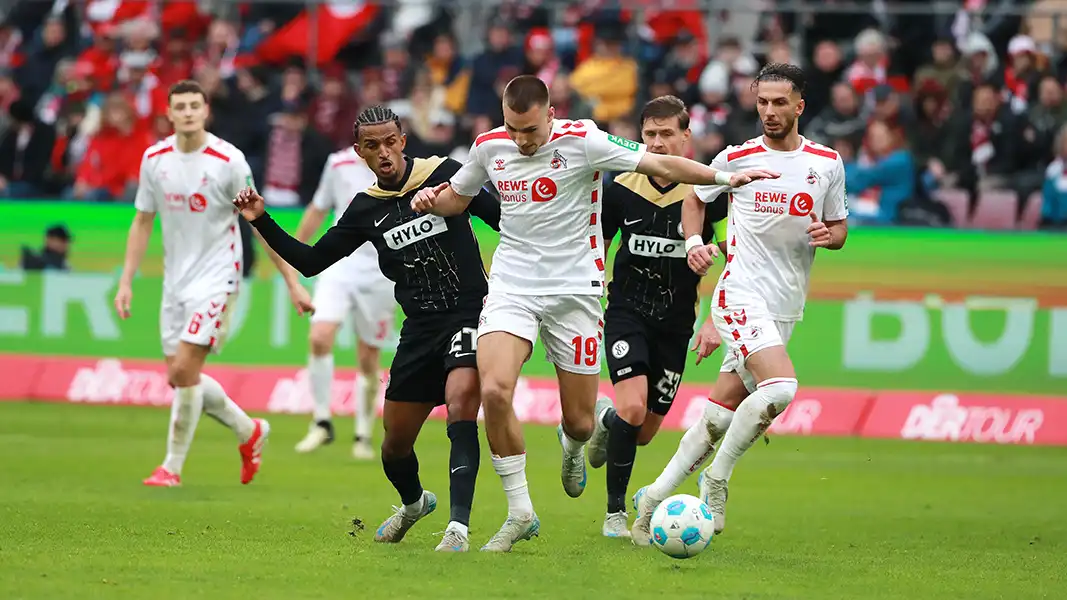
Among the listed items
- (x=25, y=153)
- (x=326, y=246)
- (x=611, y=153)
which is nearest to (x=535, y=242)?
(x=611, y=153)

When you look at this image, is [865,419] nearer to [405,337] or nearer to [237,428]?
[237,428]

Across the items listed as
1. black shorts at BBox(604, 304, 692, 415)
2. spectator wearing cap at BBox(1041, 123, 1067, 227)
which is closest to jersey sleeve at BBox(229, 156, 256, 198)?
black shorts at BBox(604, 304, 692, 415)

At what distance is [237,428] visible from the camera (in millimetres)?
13180

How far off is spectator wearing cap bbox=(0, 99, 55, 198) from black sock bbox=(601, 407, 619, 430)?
46.9 ft

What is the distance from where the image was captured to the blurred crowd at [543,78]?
21031 mm

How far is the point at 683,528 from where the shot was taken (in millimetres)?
9195

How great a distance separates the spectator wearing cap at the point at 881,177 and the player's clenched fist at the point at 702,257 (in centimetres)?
1081

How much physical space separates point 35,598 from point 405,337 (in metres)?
2.90

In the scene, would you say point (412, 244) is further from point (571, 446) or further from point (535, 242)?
point (571, 446)

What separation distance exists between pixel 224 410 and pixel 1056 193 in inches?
450

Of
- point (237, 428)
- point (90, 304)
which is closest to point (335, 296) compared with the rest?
point (237, 428)

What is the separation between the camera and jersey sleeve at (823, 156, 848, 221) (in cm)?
1032

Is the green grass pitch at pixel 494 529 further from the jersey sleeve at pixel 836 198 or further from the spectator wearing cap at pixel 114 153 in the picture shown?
the spectator wearing cap at pixel 114 153

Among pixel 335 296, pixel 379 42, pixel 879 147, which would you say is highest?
pixel 379 42
